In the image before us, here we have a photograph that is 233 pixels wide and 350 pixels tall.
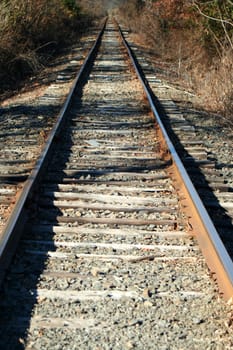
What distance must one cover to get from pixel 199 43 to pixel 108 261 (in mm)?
15259

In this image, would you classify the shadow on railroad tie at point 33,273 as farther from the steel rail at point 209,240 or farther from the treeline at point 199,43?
the treeline at point 199,43

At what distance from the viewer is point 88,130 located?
9148mm

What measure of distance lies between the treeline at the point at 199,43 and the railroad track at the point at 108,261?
14.4 feet

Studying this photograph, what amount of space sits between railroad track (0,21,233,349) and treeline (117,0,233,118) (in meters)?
4.40

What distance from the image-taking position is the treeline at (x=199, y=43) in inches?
469

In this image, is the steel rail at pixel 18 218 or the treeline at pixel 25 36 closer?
the steel rail at pixel 18 218

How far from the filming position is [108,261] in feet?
15.0

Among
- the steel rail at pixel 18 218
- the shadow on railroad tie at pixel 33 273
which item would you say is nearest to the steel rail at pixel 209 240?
the shadow on railroad tie at pixel 33 273

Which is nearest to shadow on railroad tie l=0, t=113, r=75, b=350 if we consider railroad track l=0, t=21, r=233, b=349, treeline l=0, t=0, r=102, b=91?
railroad track l=0, t=21, r=233, b=349

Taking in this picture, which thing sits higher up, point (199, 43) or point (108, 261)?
point (108, 261)

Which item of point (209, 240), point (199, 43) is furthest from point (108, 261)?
point (199, 43)

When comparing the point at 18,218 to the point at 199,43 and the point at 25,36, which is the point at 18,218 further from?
the point at 25,36

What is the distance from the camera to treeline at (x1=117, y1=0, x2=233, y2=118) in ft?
39.1

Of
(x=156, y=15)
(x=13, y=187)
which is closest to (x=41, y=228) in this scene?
(x=13, y=187)
